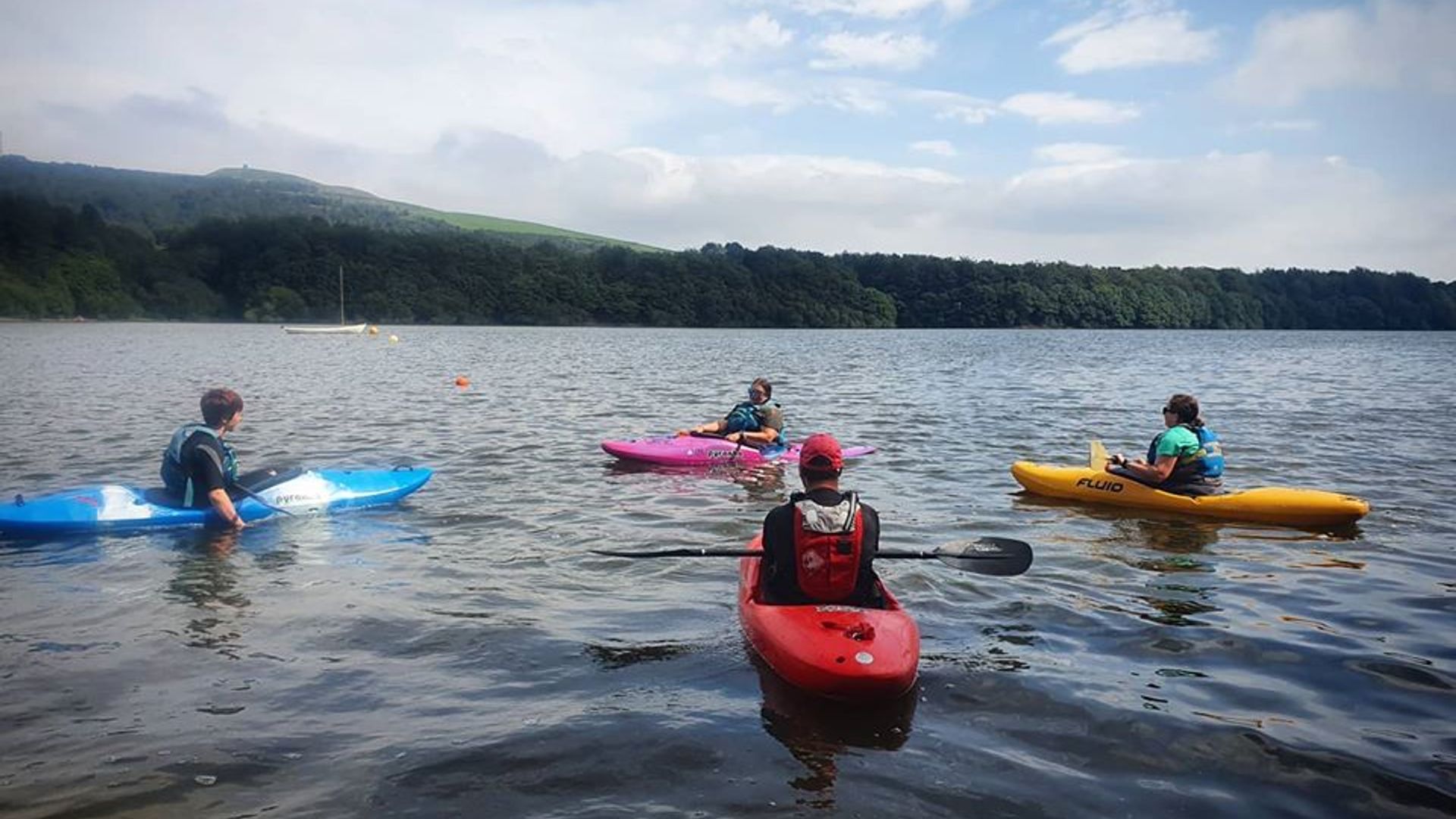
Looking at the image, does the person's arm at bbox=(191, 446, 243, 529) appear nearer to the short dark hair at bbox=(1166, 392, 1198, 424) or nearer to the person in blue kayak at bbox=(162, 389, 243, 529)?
the person in blue kayak at bbox=(162, 389, 243, 529)

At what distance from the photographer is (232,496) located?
33.2 ft

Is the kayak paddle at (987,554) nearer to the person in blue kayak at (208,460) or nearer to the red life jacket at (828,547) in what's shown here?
the red life jacket at (828,547)

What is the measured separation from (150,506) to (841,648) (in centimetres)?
748

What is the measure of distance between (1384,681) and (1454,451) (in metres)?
14.0

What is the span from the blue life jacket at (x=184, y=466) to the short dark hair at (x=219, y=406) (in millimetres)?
155

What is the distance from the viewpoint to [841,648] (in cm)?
567

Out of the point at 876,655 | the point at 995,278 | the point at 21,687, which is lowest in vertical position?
the point at 21,687

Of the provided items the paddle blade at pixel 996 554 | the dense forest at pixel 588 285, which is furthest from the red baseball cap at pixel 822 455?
the dense forest at pixel 588 285

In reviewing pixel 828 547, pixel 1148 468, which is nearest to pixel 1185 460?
pixel 1148 468

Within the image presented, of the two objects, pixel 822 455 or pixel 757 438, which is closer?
pixel 822 455

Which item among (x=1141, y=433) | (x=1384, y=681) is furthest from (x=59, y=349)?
(x=1384, y=681)

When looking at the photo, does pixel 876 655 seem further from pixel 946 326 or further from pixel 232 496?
pixel 946 326

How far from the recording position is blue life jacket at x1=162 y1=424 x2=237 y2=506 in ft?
31.5

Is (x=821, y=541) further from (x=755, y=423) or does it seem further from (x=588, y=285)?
(x=588, y=285)
